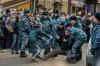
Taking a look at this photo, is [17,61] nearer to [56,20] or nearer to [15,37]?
[15,37]

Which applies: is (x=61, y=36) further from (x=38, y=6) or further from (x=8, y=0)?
(x=8, y=0)

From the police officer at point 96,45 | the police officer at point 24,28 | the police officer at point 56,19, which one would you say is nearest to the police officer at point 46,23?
the police officer at point 56,19

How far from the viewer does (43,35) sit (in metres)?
15.0

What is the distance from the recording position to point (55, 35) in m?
16.2

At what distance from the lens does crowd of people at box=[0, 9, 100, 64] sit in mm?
14734

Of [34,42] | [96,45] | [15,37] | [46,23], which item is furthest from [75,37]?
[96,45]

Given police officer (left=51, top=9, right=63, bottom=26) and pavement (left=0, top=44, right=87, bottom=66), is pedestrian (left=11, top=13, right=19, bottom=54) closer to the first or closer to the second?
pavement (left=0, top=44, right=87, bottom=66)

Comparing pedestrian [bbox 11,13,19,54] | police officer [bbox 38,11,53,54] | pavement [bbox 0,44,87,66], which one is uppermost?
police officer [bbox 38,11,53,54]

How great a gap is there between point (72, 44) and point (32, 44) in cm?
142

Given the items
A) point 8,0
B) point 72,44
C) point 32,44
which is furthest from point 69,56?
point 8,0

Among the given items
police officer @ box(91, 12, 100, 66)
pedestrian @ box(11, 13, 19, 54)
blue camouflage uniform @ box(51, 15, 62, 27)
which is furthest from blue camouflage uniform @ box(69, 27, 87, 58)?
police officer @ box(91, 12, 100, 66)

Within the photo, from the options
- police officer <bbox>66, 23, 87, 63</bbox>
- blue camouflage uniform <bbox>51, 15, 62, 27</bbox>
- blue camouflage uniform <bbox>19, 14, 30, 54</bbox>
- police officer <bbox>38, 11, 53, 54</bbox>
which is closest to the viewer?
police officer <bbox>66, 23, 87, 63</bbox>

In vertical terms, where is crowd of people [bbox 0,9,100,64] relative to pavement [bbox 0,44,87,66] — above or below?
above

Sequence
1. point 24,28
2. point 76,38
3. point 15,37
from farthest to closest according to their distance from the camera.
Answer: point 15,37
point 24,28
point 76,38
